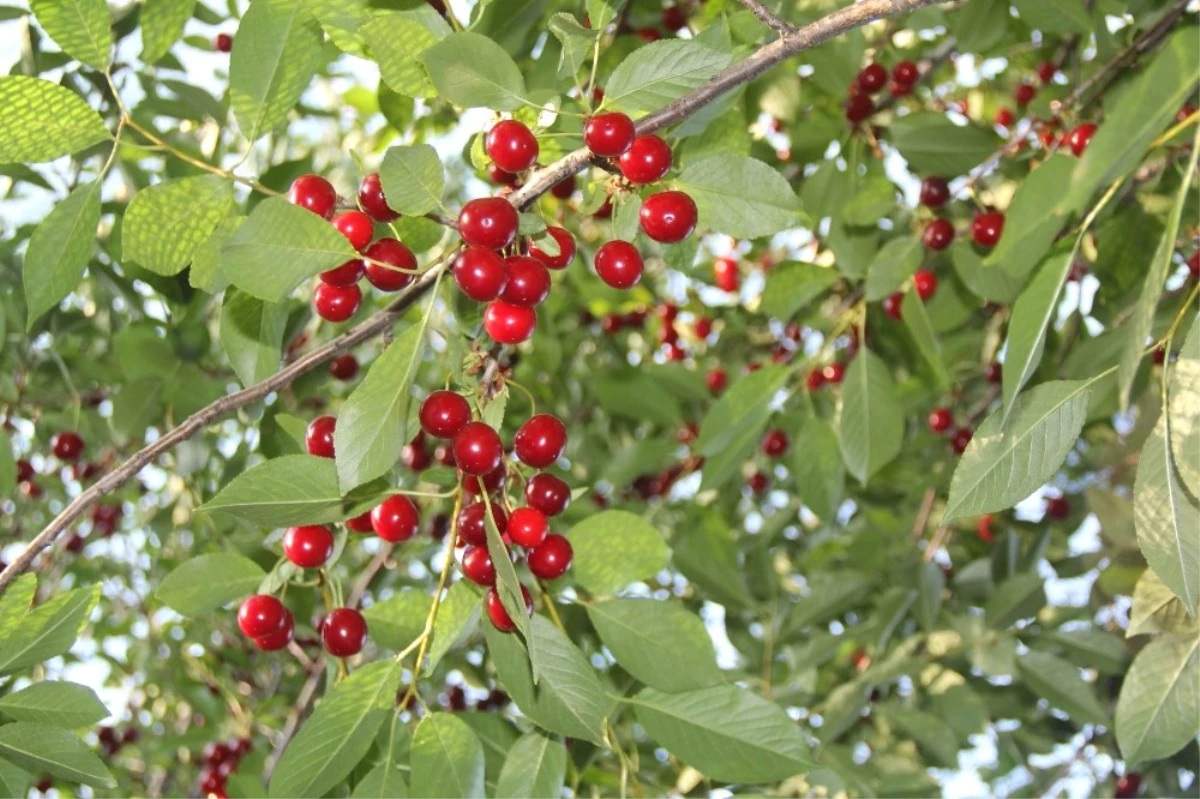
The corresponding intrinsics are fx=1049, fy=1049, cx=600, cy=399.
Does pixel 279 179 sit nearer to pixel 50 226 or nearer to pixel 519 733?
pixel 50 226

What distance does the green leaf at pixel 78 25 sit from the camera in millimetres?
1028

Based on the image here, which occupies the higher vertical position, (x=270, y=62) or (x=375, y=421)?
(x=270, y=62)

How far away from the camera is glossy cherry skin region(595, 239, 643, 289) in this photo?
3.57 feet

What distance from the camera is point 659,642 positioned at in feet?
3.83

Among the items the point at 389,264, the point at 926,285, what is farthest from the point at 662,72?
the point at 926,285

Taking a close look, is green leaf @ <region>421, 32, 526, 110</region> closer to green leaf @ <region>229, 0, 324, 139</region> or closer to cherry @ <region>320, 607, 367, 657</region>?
green leaf @ <region>229, 0, 324, 139</region>

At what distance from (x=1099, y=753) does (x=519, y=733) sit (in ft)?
5.77

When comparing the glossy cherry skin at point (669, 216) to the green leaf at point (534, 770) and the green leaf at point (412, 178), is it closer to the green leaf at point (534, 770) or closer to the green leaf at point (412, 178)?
the green leaf at point (412, 178)

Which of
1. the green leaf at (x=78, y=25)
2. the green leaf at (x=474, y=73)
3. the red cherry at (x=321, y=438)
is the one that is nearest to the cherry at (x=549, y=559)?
the red cherry at (x=321, y=438)

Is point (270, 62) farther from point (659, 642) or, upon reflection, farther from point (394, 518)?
point (659, 642)

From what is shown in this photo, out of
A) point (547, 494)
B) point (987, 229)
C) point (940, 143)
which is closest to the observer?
point (547, 494)

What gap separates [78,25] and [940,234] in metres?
1.36

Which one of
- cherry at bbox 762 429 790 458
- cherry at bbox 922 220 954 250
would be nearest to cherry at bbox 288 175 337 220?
cherry at bbox 922 220 954 250

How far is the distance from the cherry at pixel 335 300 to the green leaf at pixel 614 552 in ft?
1.17
